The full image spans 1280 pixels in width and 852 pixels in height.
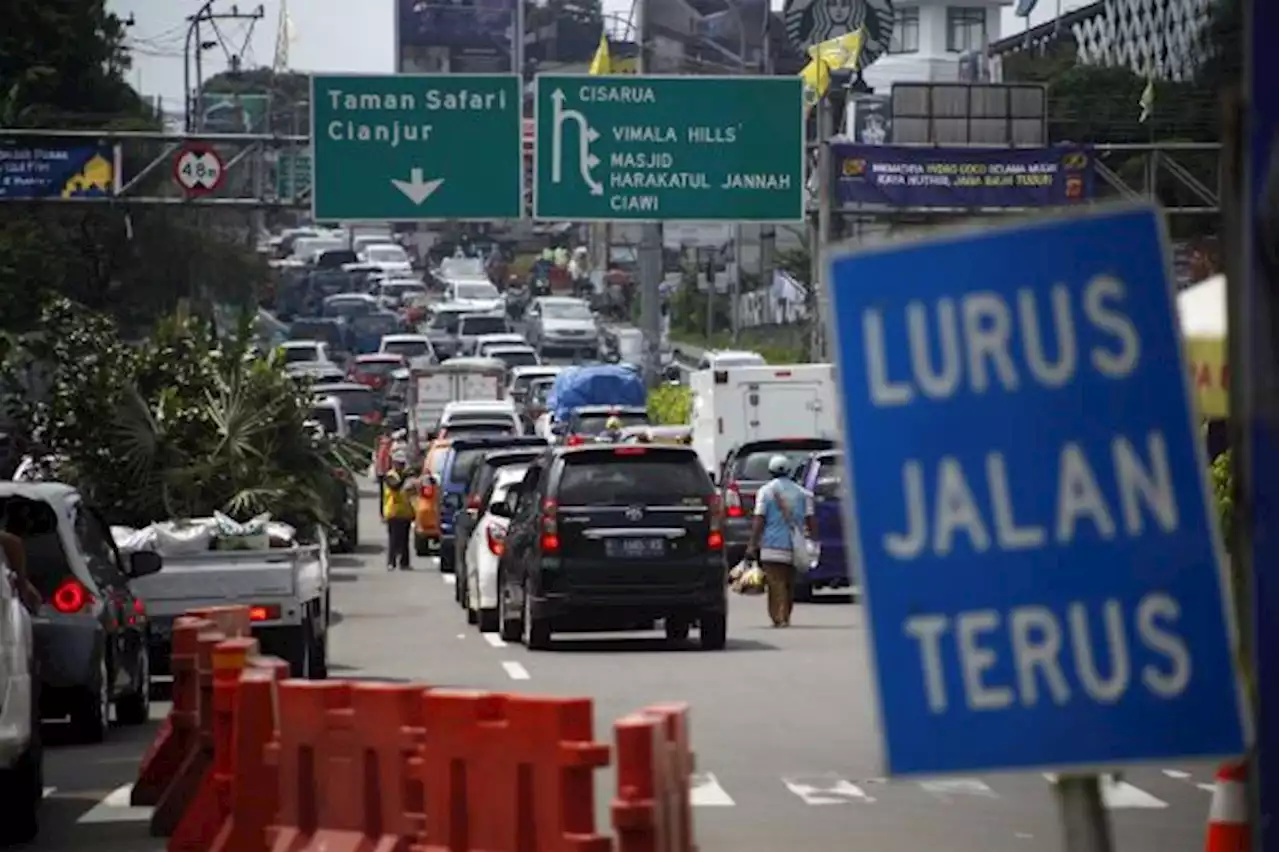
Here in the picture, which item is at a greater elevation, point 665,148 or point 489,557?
point 665,148

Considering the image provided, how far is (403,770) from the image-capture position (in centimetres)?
1141

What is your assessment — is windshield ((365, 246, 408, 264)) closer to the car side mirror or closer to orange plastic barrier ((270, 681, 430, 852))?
the car side mirror

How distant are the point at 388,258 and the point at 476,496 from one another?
9485cm

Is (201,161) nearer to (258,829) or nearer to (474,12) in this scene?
(258,829)

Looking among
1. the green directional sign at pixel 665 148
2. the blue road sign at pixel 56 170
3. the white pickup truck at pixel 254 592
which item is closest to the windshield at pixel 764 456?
the green directional sign at pixel 665 148

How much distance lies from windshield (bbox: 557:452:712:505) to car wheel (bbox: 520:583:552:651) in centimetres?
96

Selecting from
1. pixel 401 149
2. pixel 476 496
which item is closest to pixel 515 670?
pixel 476 496

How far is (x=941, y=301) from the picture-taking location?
5.64m

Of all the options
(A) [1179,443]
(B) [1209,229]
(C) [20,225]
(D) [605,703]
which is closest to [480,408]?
(C) [20,225]

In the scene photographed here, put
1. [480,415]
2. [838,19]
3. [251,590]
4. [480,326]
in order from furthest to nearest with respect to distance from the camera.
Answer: [480,326] → [838,19] → [480,415] → [251,590]

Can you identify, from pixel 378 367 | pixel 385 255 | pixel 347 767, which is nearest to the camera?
pixel 347 767

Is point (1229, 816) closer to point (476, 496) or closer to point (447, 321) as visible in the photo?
point (476, 496)

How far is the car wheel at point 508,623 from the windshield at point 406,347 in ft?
180

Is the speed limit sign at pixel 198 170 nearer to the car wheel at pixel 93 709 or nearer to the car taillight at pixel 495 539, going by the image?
the car taillight at pixel 495 539
